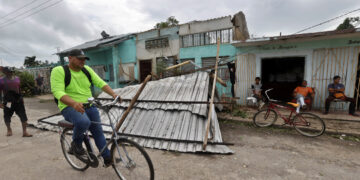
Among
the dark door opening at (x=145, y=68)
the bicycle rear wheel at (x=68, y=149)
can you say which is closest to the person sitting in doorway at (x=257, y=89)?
the bicycle rear wheel at (x=68, y=149)

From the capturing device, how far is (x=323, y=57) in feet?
22.5

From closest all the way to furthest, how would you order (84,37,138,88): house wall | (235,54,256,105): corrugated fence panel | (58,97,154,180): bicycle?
1. (58,97,154,180): bicycle
2. (235,54,256,105): corrugated fence panel
3. (84,37,138,88): house wall

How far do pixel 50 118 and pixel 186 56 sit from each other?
7.43m

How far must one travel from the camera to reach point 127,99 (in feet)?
16.9

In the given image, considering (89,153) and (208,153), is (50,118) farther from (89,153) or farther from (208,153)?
(208,153)

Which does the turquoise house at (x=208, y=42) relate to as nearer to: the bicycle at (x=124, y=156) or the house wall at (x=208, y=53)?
the house wall at (x=208, y=53)

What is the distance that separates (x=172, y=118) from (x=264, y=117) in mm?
3101

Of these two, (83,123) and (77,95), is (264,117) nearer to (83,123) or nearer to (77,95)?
(83,123)

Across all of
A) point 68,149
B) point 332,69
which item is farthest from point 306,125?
point 68,149

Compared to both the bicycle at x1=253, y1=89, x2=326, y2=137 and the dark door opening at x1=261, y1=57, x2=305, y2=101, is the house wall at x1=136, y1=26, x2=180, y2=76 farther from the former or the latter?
the bicycle at x1=253, y1=89, x2=326, y2=137

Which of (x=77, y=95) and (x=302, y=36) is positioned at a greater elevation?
(x=302, y=36)

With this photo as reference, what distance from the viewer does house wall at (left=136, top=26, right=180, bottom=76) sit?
1070 centimetres

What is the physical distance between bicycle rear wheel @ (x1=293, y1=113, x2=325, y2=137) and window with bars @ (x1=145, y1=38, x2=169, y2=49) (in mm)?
8431

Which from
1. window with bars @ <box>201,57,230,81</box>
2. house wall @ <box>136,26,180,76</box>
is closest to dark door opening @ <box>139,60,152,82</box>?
house wall @ <box>136,26,180,76</box>
